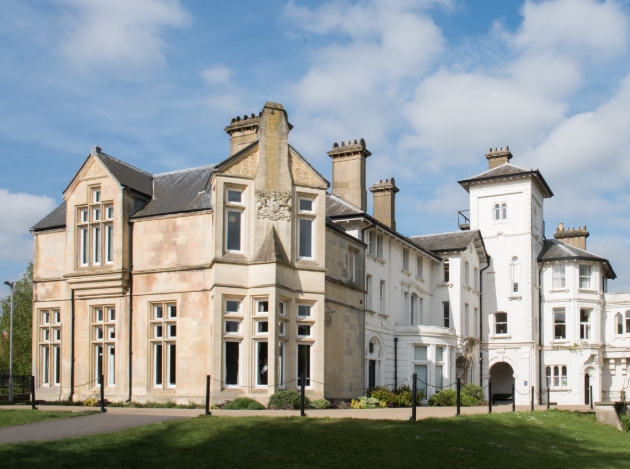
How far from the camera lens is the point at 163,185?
32094mm

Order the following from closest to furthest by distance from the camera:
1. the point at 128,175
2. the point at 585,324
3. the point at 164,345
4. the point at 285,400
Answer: the point at 285,400 → the point at 164,345 → the point at 128,175 → the point at 585,324

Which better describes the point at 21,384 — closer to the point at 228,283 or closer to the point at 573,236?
the point at 228,283

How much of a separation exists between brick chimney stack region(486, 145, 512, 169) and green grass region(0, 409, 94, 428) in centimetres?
4183

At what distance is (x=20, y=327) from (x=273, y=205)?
41.9 m

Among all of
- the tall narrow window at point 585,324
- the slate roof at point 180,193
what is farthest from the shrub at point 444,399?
the tall narrow window at point 585,324

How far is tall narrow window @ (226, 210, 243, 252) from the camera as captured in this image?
2766 centimetres

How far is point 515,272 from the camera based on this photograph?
176ft

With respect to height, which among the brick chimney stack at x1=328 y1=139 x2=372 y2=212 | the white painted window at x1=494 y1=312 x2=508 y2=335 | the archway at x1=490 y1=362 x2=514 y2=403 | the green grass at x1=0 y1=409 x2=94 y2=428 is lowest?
the archway at x1=490 y1=362 x2=514 y2=403

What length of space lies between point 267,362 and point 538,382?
3090 cm

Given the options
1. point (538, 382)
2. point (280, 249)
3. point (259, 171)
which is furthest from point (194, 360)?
point (538, 382)

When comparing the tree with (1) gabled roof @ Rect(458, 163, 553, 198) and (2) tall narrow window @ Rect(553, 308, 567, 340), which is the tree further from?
(2) tall narrow window @ Rect(553, 308, 567, 340)

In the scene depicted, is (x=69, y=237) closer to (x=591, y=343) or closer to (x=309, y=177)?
(x=309, y=177)

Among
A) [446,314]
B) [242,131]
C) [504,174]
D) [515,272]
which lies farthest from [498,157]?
[242,131]

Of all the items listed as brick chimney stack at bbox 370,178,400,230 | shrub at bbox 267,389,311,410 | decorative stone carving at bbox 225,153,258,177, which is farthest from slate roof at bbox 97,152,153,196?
brick chimney stack at bbox 370,178,400,230
